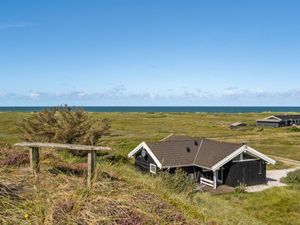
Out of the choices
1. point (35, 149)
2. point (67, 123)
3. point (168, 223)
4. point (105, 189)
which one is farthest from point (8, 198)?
point (67, 123)

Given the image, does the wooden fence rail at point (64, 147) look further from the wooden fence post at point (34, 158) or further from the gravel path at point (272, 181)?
the gravel path at point (272, 181)

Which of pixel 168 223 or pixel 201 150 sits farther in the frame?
pixel 201 150

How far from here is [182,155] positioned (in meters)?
33.1

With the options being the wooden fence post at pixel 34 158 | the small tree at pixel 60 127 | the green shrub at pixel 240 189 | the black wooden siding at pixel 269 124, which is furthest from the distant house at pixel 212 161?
the black wooden siding at pixel 269 124

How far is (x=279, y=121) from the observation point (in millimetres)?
99188

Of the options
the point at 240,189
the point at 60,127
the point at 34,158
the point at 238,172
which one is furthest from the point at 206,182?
the point at 34,158

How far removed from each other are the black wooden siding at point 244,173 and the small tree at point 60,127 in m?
13.2

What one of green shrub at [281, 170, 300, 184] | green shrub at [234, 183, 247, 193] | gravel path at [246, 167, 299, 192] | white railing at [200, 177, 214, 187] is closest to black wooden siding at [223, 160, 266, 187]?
gravel path at [246, 167, 299, 192]

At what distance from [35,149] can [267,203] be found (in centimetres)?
2165

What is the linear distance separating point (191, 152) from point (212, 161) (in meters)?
2.98

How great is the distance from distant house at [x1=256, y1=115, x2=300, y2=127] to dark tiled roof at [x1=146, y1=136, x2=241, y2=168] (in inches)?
2827

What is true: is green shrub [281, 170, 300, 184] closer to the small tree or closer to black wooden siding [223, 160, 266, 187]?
black wooden siding [223, 160, 266, 187]

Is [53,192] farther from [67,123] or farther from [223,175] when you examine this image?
[223,175]

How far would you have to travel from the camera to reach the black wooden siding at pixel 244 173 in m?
32.1
